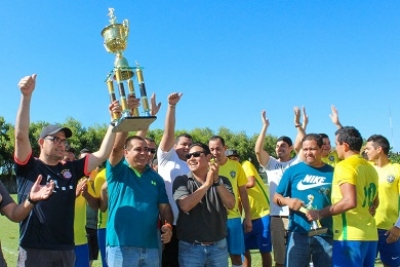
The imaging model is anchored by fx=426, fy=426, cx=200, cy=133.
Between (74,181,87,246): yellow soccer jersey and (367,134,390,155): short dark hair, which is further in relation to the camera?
(367,134,390,155): short dark hair

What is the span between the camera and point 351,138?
15.6ft

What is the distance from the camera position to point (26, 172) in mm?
4102

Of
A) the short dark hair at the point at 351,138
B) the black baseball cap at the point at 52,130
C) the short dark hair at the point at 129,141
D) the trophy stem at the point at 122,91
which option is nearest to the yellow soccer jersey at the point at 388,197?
the short dark hair at the point at 351,138

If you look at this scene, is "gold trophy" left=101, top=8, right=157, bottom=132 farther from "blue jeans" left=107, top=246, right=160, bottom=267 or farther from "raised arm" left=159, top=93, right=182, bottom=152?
"blue jeans" left=107, top=246, right=160, bottom=267

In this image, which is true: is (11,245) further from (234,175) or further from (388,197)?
(388,197)

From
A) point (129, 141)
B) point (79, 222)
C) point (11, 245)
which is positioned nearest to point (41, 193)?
point (129, 141)

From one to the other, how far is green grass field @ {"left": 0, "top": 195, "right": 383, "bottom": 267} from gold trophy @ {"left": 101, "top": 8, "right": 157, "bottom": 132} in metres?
4.67

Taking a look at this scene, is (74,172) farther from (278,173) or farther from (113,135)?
(278,173)

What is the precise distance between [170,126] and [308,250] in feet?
7.41

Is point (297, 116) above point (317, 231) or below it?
above

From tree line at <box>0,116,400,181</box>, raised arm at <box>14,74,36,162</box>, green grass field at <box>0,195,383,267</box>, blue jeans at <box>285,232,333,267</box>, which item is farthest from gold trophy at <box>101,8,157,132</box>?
tree line at <box>0,116,400,181</box>

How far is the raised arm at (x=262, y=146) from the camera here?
7.03 m

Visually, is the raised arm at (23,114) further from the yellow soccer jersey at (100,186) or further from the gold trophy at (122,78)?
the yellow soccer jersey at (100,186)

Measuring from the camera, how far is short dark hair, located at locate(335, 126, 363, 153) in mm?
4758
